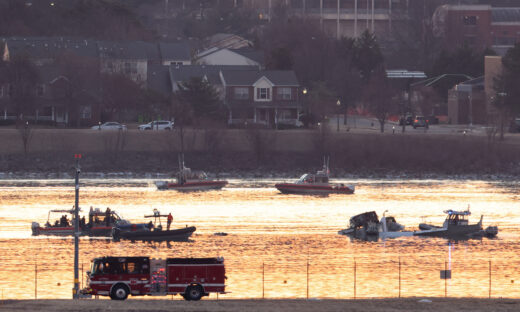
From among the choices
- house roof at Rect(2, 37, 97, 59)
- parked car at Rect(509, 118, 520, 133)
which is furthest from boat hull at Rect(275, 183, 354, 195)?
house roof at Rect(2, 37, 97, 59)

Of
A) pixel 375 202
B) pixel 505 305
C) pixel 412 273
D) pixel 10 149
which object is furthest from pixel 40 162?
pixel 505 305

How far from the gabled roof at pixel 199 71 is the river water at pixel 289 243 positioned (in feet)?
128

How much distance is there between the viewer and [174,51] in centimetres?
17438

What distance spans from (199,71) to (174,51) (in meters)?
21.2

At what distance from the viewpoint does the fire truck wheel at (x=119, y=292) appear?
49969 millimetres

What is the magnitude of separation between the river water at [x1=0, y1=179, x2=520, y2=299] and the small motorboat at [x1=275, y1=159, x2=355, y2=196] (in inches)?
39.2

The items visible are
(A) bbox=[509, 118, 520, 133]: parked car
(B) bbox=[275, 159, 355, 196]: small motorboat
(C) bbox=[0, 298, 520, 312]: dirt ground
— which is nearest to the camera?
(C) bbox=[0, 298, 520, 312]: dirt ground

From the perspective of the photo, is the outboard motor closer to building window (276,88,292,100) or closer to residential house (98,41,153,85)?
building window (276,88,292,100)

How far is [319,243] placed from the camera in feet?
238

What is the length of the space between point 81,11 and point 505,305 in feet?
485

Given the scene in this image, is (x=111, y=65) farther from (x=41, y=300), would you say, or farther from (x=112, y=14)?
(x=41, y=300)

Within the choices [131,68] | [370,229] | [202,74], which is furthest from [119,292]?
[131,68]

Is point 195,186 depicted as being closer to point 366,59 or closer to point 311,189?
point 311,189

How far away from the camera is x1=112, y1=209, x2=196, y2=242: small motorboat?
72.8 metres
